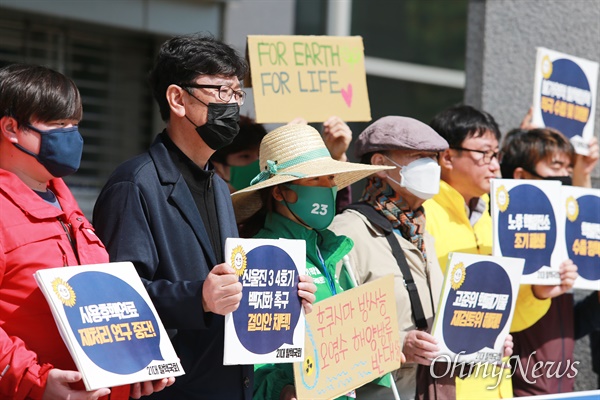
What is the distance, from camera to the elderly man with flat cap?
13.0ft

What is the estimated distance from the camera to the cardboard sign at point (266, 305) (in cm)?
304

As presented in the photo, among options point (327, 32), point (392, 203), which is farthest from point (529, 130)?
point (327, 32)

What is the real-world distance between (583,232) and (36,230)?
9.38 feet

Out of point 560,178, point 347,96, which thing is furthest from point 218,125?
point 560,178

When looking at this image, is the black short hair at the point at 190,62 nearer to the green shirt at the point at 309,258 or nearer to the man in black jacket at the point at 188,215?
the man in black jacket at the point at 188,215

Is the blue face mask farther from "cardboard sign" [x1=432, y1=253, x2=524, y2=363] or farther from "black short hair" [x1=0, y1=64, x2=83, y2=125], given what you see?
"cardboard sign" [x1=432, y1=253, x2=524, y2=363]

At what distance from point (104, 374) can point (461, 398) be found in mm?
1982

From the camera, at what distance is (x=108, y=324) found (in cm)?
274

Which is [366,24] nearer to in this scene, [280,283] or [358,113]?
[358,113]

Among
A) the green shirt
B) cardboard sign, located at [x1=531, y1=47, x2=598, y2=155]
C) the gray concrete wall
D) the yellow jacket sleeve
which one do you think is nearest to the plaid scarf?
the green shirt

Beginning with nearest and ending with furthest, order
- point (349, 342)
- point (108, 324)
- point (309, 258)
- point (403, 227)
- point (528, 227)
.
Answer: point (108, 324) → point (349, 342) → point (309, 258) → point (403, 227) → point (528, 227)

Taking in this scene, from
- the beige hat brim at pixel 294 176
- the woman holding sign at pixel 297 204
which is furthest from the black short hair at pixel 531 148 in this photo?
the woman holding sign at pixel 297 204

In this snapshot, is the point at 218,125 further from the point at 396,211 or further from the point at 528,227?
the point at 528,227

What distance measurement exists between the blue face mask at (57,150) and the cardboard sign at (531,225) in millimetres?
2116
